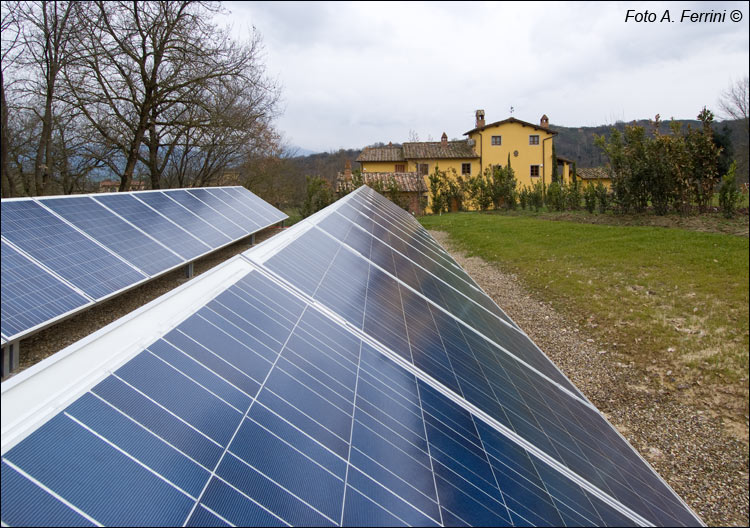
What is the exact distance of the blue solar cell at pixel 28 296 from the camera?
226 inches

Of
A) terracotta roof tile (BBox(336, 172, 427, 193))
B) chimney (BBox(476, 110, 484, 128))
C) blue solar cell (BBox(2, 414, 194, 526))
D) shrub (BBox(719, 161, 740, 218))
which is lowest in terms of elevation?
blue solar cell (BBox(2, 414, 194, 526))

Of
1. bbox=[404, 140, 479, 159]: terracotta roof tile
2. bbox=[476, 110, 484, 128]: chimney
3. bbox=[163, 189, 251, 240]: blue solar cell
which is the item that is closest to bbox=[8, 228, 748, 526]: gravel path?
bbox=[163, 189, 251, 240]: blue solar cell

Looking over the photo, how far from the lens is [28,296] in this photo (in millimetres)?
6176

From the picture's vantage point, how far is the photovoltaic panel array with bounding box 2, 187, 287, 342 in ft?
20.5

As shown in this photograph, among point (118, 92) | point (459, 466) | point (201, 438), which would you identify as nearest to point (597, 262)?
point (459, 466)

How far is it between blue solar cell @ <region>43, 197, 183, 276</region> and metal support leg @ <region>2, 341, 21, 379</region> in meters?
2.73

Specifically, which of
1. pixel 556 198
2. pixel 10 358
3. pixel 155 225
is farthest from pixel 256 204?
pixel 556 198

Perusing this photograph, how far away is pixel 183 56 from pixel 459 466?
20200mm

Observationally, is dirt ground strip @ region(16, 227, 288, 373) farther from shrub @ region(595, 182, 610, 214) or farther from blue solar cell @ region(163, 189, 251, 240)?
shrub @ region(595, 182, 610, 214)

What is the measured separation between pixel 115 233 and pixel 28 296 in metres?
3.14

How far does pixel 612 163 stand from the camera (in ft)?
62.5

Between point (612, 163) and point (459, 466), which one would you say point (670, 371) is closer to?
point (459, 466)

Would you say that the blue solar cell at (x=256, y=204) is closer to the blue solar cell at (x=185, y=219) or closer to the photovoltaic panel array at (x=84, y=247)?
the blue solar cell at (x=185, y=219)

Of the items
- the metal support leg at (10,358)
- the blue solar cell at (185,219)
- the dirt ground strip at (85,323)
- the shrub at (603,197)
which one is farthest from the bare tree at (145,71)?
the shrub at (603,197)
